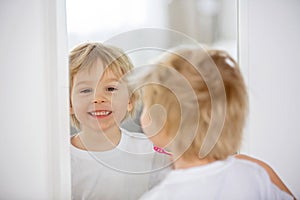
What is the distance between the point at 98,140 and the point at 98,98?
167mm

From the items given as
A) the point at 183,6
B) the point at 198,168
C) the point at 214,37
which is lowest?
the point at 198,168

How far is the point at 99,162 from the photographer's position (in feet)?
4.72

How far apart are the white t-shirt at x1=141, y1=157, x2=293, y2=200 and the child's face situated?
0.31 meters

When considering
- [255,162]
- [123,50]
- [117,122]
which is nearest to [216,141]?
[255,162]

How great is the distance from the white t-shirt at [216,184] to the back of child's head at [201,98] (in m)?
0.05

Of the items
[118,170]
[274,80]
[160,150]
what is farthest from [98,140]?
[274,80]

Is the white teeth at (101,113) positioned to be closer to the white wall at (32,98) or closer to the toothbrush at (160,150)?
the white wall at (32,98)

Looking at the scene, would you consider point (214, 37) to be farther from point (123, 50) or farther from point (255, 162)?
point (255, 162)

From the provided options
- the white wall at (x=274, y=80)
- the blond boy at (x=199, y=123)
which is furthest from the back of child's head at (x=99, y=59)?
the white wall at (x=274, y=80)

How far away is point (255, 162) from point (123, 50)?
68 cm

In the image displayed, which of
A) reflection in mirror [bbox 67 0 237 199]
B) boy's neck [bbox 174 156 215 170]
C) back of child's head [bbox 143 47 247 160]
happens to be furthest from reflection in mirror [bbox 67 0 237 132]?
boy's neck [bbox 174 156 215 170]

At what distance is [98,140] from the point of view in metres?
1.45

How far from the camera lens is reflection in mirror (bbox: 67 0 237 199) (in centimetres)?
142

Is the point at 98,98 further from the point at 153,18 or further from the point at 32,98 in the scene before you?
the point at 153,18
